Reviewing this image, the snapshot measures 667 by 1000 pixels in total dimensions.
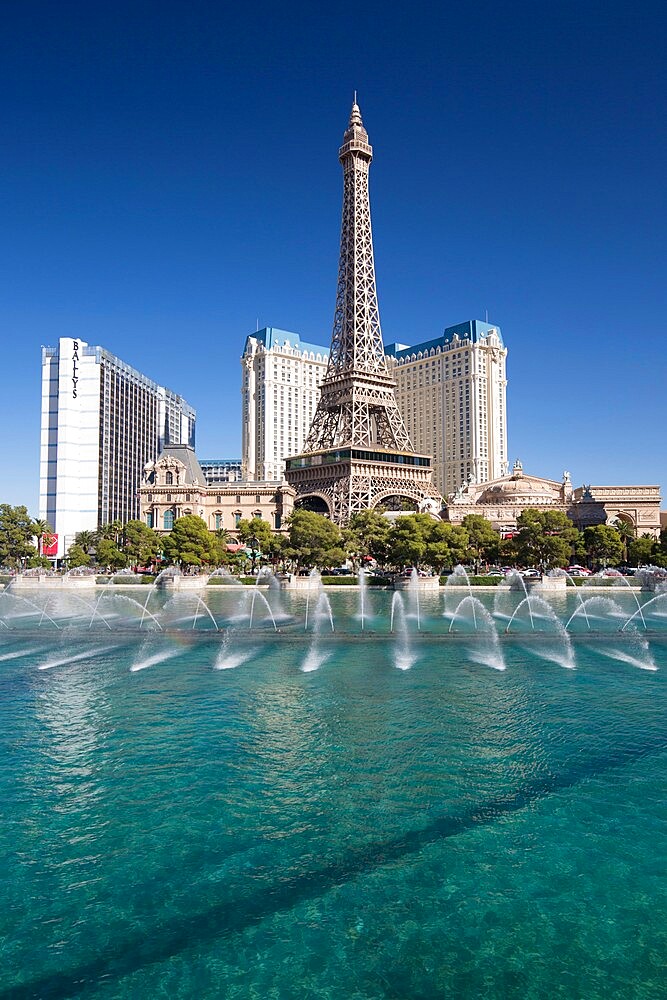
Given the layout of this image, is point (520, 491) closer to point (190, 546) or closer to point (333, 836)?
point (190, 546)

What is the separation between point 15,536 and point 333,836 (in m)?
98.2

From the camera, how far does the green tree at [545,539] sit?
3516 inches

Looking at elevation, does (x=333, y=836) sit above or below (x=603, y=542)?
below

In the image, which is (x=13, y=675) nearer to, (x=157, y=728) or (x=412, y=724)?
(x=157, y=728)

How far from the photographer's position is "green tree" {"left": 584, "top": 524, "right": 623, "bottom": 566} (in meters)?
97.8

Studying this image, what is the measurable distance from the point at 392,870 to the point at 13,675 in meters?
23.1

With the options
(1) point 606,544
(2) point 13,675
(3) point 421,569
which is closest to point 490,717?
(2) point 13,675

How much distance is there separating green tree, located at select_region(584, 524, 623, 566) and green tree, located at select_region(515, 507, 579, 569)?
4.27m

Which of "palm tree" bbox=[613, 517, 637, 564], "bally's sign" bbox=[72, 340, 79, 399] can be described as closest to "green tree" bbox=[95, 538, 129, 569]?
"bally's sign" bbox=[72, 340, 79, 399]

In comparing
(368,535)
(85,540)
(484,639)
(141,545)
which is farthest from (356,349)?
(484,639)

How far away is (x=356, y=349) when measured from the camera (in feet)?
424

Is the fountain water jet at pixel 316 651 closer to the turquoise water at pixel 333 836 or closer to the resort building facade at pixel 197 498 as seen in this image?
the turquoise water at pixel 333 836

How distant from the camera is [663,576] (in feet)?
260

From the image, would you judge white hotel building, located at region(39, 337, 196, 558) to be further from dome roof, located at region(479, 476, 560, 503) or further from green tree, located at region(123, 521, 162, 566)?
dome roof, located at region(479, 476, 560, 503)
